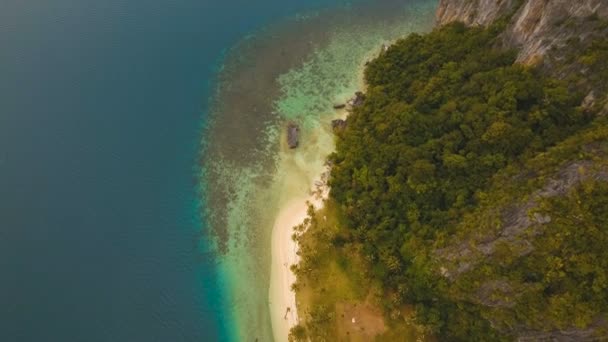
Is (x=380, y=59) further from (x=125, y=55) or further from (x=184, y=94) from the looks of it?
(x=125, y=55)

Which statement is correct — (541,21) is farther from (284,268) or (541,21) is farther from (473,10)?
(284,268)

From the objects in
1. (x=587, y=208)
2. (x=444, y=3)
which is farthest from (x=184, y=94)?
(x=587, y=208)

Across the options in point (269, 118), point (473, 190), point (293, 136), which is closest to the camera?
point (473, 190)

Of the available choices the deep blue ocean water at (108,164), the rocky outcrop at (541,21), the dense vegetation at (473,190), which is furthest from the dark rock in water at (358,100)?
the deep blue ocean water at (108,164)

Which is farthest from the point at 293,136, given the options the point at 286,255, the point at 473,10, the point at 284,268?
the point at 473,10

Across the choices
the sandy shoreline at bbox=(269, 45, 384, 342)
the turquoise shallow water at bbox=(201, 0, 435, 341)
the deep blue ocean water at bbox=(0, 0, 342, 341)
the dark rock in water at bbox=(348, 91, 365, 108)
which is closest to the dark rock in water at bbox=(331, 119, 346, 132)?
the turquoise shallow water at bbox=(201, 0, 435, 341)

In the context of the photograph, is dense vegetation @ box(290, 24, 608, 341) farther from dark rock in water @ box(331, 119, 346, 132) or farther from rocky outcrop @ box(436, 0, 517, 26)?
dark rock in water @ box(331, 119, 346, 132)
